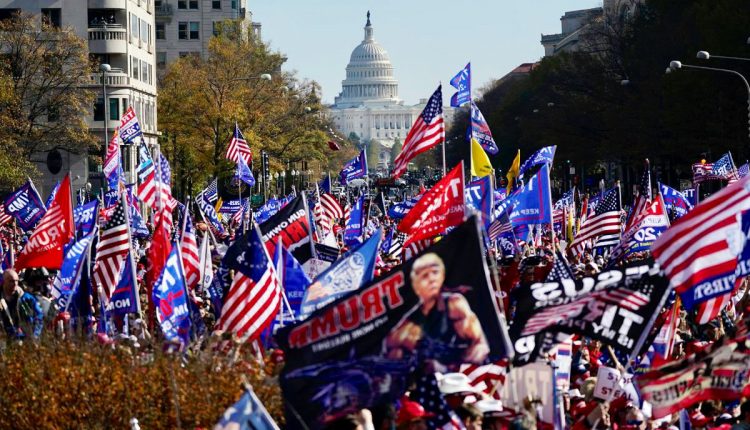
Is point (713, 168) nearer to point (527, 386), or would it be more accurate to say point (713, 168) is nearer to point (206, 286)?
point (206, 286)

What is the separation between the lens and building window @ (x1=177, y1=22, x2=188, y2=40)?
128m

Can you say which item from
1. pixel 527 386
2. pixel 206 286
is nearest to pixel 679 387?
pixel 527 386

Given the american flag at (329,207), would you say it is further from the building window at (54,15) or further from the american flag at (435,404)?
the building window at (54,15)

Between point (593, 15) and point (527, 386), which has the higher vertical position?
point (593, 15)

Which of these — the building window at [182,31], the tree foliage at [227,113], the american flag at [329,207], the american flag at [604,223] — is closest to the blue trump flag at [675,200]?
the american flag at [604,223]

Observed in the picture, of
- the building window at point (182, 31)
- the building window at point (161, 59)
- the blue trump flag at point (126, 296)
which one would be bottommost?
the blue trump flag at point (126, 296)

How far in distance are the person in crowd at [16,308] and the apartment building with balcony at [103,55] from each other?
65.1 metres

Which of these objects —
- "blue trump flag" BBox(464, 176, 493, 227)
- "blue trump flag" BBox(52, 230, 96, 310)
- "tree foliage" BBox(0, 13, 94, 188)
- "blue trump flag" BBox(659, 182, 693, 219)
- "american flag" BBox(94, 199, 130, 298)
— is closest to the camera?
"blue trump flag" BBox(52, 230, 96, 310)

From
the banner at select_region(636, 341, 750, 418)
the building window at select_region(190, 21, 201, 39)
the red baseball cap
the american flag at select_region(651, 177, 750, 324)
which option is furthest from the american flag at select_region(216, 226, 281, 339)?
the building window at select_region(190, 21, 201, 39)

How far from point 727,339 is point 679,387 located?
0.49 meters

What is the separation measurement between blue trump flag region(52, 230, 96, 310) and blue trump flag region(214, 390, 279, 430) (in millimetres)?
9081

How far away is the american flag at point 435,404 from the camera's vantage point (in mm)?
11086

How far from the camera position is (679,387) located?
1041cm

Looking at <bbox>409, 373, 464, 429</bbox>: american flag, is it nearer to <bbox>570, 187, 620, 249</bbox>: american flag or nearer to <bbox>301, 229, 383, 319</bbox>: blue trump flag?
<bbox>301, 229, 383, 319</bbox>: blue trump flag
